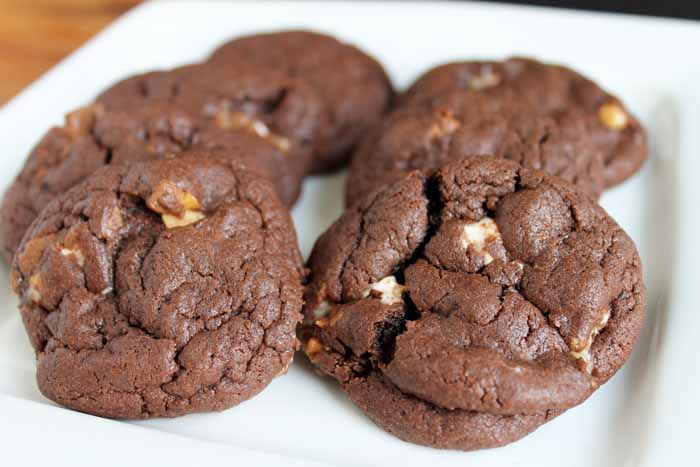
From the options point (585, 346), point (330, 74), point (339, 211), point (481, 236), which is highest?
point (330, 74)

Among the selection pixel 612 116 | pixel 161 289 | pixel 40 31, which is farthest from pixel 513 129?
pixel 40 31

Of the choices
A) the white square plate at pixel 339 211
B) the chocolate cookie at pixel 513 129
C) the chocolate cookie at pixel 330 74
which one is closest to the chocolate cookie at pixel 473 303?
the white square plate at pixel 339 211

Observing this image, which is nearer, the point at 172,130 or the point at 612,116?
the point at 172,130

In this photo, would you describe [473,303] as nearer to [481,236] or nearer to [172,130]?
[481,236]

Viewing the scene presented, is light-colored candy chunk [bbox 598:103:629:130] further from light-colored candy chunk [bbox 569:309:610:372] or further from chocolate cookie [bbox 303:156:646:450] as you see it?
light-colored candy chunk [bbox 569:309:610:372]

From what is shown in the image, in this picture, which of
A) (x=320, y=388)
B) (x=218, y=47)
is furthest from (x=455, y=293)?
(x=218, y=47)

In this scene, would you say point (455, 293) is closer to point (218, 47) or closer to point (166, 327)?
point (166, 327)
